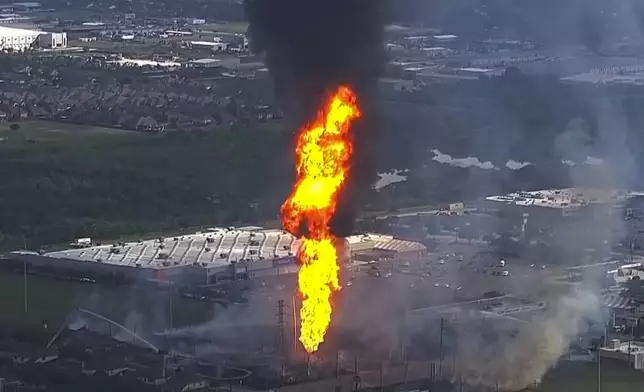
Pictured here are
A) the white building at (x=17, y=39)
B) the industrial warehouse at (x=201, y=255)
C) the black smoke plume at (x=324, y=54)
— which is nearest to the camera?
the black smoke plume at (x=324, y=54)

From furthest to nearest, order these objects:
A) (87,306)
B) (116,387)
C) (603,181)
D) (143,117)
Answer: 1. (143,117)
2. (603,181)
3. (87,306)
4. (116,387)

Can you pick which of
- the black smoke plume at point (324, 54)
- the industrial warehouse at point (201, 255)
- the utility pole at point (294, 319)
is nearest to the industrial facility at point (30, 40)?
the industrial warehouse at point (201, 255)

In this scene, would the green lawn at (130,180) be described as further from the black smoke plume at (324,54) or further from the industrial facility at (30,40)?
the industrial facility at (30,40)

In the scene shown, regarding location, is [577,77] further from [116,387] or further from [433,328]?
[116,387]

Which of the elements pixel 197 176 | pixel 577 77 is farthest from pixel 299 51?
pixel 577 77

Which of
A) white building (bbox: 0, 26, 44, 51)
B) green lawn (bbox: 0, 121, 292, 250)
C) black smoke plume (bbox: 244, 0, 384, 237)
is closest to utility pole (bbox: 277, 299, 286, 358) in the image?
black smoke plume (bbox: 244, 0, 384, 237)

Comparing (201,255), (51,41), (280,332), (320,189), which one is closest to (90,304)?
(201,255)
